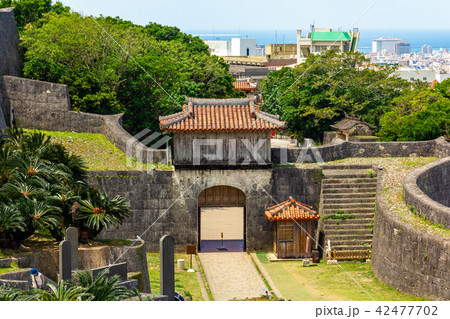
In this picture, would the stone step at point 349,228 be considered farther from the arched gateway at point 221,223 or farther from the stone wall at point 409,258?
the arched gateway at point 221,223

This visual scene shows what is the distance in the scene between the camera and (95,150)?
38.9 m

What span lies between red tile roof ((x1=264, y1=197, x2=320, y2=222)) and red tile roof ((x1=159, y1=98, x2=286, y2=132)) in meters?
3.29

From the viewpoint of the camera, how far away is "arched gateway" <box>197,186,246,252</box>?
36.9 m

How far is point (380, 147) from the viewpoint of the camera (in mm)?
39688

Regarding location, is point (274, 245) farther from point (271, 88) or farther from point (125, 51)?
point (271, 88)

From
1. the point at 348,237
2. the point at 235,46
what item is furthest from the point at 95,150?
the point at 235,46

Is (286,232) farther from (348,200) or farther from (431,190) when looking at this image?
(431,190)

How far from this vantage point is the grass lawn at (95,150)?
3650 cm

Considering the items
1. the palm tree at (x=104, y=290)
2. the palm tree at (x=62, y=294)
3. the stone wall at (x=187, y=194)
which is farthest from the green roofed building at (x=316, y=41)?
the palm tree at (x=62, y=294)

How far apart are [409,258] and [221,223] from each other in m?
15.8

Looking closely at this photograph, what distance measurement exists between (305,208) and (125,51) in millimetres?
18689

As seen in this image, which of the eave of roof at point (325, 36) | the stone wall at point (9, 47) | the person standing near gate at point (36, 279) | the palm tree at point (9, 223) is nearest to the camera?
the person standing near gate at point (36, 279)

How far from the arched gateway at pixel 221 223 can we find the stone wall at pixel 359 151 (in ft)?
8.38

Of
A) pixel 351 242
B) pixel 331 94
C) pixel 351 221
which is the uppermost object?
pixel 331 94
